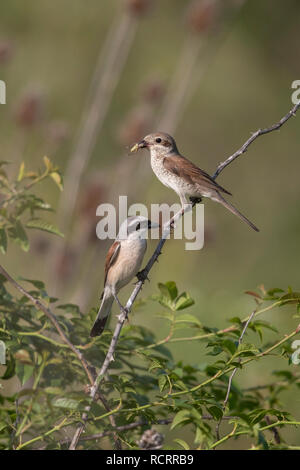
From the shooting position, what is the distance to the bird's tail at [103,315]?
2.26m

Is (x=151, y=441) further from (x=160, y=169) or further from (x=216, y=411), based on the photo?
(x=160, y=169)

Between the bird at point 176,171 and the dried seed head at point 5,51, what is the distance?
111 cm

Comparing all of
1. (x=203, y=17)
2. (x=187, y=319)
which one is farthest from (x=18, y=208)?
(x=203, y=17)

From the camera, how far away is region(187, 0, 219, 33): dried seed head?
13.9 feet

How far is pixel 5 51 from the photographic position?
354cm

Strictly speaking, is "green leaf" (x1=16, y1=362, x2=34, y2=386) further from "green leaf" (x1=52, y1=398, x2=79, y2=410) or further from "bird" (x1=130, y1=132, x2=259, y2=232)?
"bird" (x1=130, y1=132, x2=259, y2=232)

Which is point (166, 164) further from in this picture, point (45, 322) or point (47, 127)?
point (45, 322)

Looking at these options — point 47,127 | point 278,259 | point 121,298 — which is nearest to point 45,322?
point 47,127

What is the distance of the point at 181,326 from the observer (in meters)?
2.10

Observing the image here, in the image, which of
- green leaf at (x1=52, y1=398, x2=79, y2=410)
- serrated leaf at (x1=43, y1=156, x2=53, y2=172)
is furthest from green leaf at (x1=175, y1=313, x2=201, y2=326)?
serrated leaf at (x1=43, y1=156, x2=53, y2=172)

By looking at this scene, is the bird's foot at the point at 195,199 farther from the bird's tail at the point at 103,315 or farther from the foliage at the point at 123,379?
the foliage at the point at 123,379

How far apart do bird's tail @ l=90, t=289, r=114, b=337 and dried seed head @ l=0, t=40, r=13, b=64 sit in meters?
1.43

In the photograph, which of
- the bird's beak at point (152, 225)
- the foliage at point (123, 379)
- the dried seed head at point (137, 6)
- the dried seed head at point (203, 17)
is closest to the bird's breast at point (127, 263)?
the bird's beak at point (152, 225)

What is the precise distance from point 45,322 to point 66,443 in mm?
381
